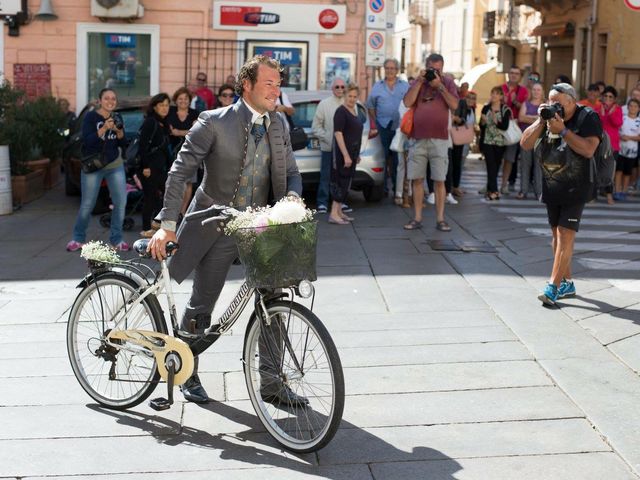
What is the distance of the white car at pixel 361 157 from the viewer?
46.9 ft

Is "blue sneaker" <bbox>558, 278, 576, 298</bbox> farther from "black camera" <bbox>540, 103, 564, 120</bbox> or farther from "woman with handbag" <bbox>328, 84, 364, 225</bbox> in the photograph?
"woman with handbag" <bbox>328, 84, 364, 225</bbox>

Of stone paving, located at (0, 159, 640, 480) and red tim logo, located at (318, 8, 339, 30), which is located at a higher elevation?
red tim logo, located at (318, 8, 339, 30)

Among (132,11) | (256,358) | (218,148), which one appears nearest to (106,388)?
(256,358)

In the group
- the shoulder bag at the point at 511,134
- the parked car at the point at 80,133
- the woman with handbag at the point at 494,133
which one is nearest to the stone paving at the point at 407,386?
the parked car at the point at 80,133

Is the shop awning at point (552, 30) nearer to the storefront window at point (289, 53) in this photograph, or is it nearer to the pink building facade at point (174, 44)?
the pink building facade at point (174, 44)

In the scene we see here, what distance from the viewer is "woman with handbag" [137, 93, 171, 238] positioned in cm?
1212

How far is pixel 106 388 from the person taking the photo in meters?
5.94

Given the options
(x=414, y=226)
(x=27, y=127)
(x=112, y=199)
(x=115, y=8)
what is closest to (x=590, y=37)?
(x=115, y=8)

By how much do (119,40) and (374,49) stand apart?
4807 mm

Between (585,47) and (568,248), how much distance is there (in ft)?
72.3

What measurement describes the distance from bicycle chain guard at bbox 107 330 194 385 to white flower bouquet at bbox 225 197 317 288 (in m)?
0.73

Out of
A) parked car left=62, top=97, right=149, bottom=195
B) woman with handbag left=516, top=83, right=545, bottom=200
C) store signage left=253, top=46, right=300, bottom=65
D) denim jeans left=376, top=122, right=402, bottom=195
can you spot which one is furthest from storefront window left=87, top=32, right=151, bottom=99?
woman with handbag left=516, top=83, right=545, bottom=200

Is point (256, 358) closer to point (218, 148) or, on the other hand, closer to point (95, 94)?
point (218, 148)

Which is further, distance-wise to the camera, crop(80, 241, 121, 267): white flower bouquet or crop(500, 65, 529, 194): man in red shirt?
crop(500, 65, 529, 194): man in red shirt
